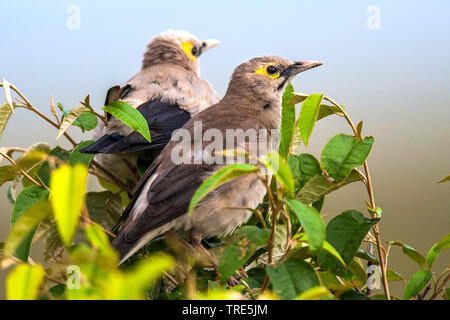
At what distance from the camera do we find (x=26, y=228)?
753 mm

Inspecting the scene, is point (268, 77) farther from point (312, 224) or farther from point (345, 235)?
point (312, 224)

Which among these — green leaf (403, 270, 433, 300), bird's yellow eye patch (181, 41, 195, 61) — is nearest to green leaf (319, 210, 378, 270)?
green leaf (403, 270, 433, 300)

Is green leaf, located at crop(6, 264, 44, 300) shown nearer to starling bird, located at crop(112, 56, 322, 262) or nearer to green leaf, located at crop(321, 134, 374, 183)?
starling bird, located at crop(112, 56, 322, 262)

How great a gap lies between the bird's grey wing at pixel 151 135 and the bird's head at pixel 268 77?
0.90 feet

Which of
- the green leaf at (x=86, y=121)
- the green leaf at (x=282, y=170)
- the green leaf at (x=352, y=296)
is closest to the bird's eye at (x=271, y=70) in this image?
the green leaf at (x=86, y=121)

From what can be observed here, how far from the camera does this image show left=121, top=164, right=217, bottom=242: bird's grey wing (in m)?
1.42

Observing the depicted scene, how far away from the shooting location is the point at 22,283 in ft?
2.26

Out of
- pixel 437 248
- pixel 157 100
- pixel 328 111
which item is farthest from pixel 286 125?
pixel 157 100

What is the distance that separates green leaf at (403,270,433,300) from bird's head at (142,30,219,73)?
7.17 feet

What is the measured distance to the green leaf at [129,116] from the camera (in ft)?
4.11

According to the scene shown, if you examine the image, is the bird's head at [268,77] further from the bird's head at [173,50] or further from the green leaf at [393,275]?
the bird's head at [173,50]

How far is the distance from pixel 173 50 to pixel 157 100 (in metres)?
0.95
